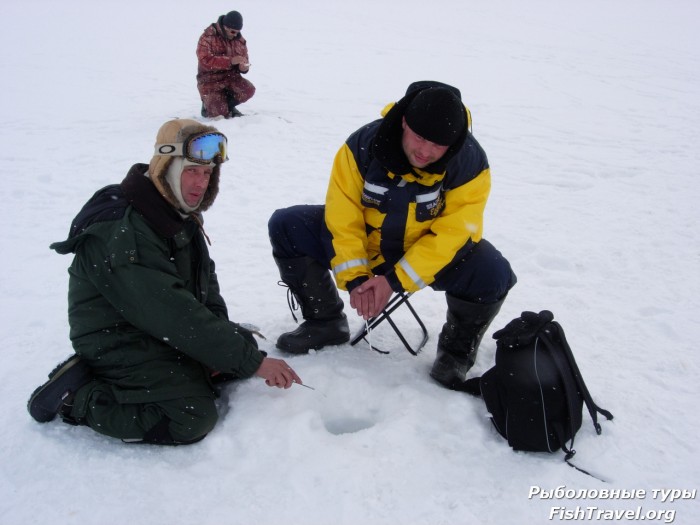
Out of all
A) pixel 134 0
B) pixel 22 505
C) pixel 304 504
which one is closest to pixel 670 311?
pixel 304 504

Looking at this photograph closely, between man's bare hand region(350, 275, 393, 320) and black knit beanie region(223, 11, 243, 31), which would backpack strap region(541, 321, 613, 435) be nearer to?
man's bare hand region(350, 275, 393, 320)

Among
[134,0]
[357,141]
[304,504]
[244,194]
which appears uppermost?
[134,0]

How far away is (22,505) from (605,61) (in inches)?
570

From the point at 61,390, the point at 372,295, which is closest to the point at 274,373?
the point at 372,295

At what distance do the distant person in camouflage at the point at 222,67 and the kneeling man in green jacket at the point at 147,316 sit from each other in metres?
5.78

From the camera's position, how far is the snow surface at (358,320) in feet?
6.81

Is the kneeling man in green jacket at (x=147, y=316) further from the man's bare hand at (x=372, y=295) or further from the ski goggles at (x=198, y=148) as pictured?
the man's bare hand at (x=372, y=295)

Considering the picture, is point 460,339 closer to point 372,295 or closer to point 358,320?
point 372,295

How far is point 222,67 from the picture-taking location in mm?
7590

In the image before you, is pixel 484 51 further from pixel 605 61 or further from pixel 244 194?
pixel 244 194

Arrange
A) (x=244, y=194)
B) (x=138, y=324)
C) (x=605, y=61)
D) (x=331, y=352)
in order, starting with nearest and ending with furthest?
(x=138, y=324), (x=331, y=352), (x=244, y=194), (x=605, y=61)

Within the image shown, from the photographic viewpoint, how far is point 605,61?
1275 centimetres

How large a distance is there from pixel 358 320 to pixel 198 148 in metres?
1.63

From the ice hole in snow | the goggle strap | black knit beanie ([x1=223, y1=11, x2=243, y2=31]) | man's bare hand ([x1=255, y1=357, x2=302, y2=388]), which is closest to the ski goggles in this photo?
the goggle strap
